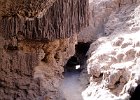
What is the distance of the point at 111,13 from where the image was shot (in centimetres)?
741

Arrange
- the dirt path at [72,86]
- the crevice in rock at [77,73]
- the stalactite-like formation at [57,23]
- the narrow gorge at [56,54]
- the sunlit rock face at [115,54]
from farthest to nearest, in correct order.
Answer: the crevice in rock at [77,73] → the dirt path at [72,86] → the sunlit rock face at [115,54] → the stalactite-like formation at [57,23] → the narrow gorge at [56,54]

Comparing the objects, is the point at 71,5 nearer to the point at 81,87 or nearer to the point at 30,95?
the point at 30,95

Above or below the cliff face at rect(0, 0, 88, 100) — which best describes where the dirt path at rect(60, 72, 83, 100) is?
below

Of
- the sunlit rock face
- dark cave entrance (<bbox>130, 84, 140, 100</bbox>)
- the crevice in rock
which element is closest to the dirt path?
the crevice in rock

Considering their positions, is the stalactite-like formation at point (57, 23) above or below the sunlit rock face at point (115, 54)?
above

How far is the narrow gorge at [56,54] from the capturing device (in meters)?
3.05

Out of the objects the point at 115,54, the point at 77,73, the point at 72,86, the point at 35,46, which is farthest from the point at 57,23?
the point at 77,73

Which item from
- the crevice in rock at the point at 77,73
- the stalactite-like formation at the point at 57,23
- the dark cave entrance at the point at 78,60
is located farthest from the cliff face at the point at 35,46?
the dark cave entrance at the point at 78,60

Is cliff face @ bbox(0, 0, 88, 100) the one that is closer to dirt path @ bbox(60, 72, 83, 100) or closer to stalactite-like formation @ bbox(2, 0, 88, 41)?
stalactite-like formation @ bbox(2, 0, 88, 41)

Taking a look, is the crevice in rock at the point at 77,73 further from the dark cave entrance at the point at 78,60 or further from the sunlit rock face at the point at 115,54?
the sunlit rock face at the point at 115,54

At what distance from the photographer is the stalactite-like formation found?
340 centimetres

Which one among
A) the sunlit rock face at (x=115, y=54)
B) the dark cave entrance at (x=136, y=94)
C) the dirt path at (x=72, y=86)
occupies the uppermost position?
the dark cave entrance at (x=136, y=94)

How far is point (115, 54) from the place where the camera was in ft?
18.6

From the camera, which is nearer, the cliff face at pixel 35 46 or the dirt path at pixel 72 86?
the cliff face at pixel 35 46
